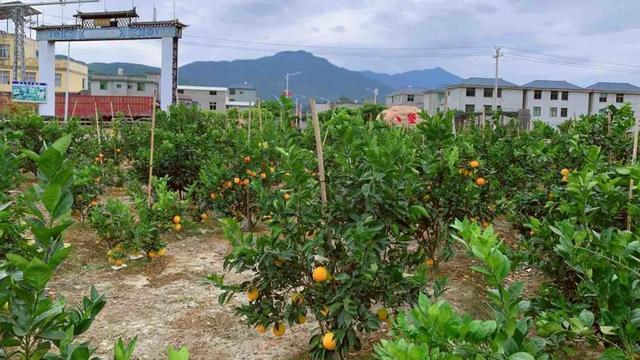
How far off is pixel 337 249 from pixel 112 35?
1317 inches

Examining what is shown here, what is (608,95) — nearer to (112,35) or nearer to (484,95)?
(484,95)

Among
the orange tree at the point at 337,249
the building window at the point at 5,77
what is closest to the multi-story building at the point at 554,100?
the building window at the point at 5,77

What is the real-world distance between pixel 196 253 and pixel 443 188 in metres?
2.84

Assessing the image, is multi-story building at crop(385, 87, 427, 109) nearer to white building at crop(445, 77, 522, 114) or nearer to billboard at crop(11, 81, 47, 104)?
white building at crop(445, 77, 522, 114)

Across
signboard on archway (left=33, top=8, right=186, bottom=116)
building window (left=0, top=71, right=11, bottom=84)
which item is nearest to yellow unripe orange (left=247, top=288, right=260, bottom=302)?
signboard on archway (left=33, top=8, right=186, bottom=116)

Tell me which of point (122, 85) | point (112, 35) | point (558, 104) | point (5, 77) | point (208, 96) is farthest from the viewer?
point (208, 96)

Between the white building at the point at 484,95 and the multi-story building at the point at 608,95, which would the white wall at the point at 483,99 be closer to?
the white building at the point at 484,95

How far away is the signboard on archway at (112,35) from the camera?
30594 millimetres

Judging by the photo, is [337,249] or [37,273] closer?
[37,273]

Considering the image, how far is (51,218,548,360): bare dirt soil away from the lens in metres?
3.70

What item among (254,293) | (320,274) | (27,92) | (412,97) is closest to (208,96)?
(412,97)

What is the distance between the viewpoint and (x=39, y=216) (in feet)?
4.35

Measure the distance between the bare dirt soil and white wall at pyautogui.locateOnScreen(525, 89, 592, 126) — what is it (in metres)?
44.8

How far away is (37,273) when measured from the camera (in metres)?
1.20
